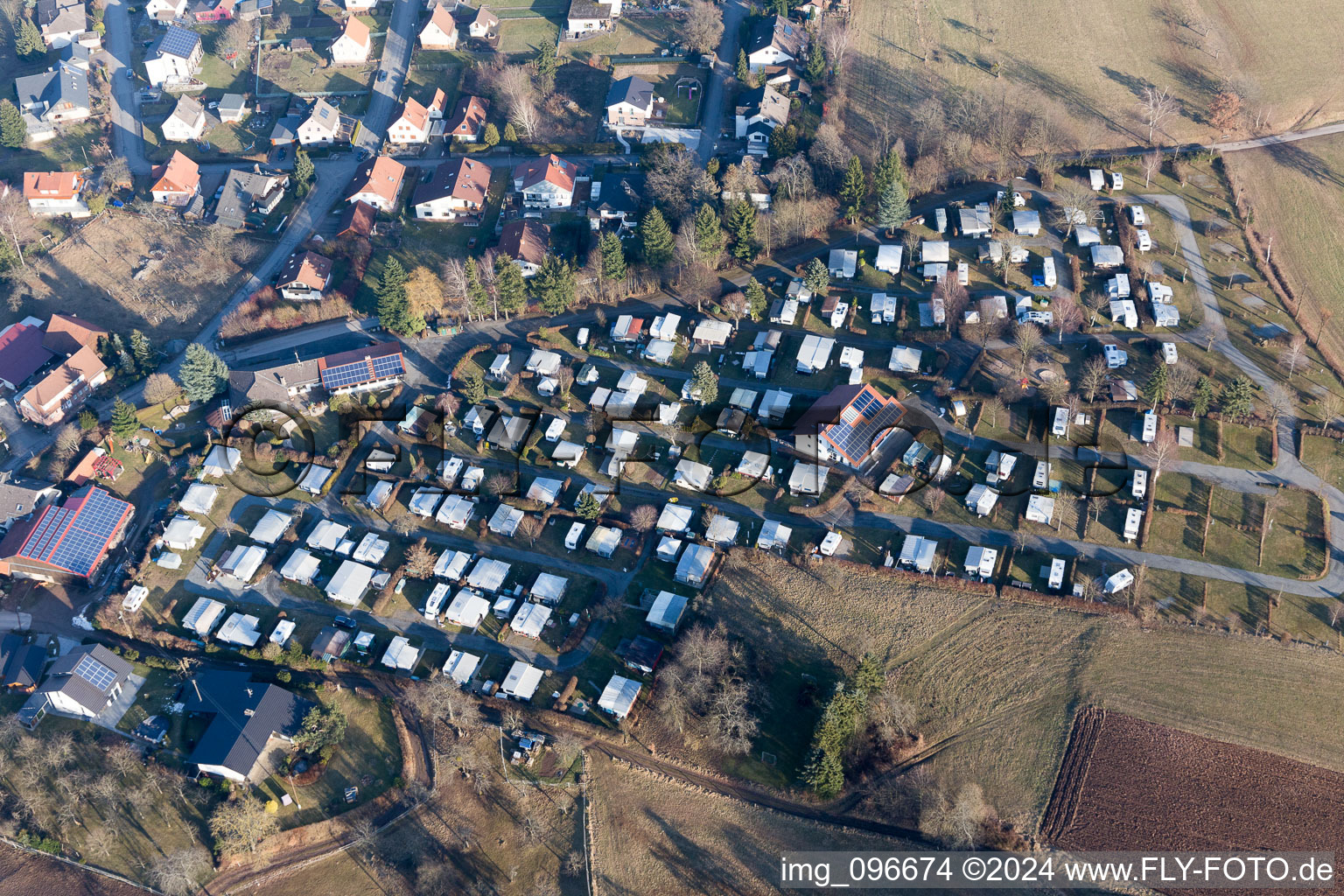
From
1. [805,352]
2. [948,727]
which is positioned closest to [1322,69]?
[805,352]

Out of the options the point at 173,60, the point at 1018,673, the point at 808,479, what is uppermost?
the point at 808,479

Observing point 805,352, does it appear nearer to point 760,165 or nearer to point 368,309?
point 760,165

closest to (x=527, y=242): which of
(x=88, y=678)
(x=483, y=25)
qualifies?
(x=483, y=25)

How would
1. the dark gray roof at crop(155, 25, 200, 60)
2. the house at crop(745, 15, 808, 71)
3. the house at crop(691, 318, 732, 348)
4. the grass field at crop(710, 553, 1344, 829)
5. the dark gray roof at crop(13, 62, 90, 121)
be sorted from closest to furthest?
the grass field at crop(710, 553, 1344, 829) → the house at crop(691, 318, 732, 348) → the house at crop(745, 15, 808, 71) → the dark gray roof at crop(13, 62, 90, 121) → the dark gray roof at crop(155, 25, 200, 60)

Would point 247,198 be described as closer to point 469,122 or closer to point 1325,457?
point 469,122

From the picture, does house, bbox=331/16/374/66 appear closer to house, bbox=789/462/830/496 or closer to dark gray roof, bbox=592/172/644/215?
dark gray roof, bbox=592/172/644/215

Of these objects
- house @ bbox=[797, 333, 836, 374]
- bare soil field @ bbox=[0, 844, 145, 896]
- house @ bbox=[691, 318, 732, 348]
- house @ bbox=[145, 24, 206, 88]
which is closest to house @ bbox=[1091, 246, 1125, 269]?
house @ bbox=[797, 333, 836, 374]
